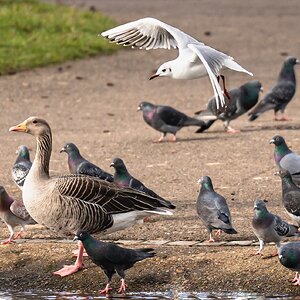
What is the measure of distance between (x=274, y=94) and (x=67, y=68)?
482 centimetres

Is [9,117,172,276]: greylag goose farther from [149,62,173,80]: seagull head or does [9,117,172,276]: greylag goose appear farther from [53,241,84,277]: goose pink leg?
[149,62,173,80]: seagull head

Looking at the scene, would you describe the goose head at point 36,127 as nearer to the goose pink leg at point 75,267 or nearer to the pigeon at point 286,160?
the goose pink leg at point 75,267

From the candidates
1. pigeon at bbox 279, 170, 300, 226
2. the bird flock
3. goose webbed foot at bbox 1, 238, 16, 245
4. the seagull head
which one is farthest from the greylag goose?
the seagull head

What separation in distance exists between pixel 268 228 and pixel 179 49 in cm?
371

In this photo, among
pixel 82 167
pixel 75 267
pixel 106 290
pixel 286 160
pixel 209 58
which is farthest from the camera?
pixel 209 58

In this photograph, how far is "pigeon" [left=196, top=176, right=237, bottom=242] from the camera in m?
8.90

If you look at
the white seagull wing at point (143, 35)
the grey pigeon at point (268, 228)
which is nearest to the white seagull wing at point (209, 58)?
the white seagull wing at point (143, 35)

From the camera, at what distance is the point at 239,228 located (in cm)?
947

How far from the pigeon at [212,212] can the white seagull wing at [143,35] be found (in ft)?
9.85

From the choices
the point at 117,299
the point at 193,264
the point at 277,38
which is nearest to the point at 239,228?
the point at 193,264

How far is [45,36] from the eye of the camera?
20.1 m

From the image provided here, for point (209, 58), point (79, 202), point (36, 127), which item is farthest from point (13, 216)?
point (209, 58)

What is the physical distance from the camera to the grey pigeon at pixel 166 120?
13734 millimetres

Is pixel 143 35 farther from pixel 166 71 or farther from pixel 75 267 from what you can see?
pixel 75 267
